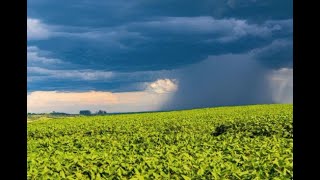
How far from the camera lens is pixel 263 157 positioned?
346 inches
